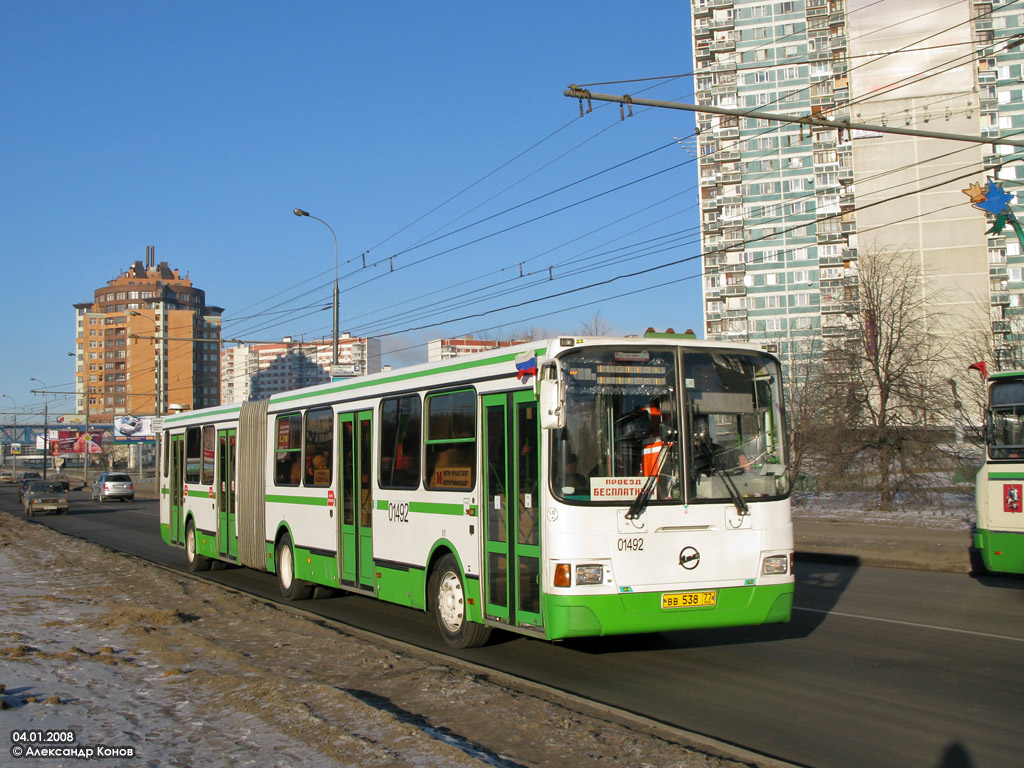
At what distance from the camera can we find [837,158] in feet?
245

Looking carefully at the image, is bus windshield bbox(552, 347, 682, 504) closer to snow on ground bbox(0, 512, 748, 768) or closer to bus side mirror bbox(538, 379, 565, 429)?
bus side mirror bbox(538, 379, 565, 429)

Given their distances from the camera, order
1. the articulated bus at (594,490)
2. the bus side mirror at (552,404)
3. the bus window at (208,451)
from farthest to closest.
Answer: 1. the bus window at (208,451)
2. the articulated bus at (594,490)
3. the bus side mirror at (552,404)

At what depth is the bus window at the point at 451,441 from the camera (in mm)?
9852

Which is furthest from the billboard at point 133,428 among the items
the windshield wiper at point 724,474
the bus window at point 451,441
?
the windshield wiper at point 724,474

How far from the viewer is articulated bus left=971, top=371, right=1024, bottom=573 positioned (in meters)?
13.4

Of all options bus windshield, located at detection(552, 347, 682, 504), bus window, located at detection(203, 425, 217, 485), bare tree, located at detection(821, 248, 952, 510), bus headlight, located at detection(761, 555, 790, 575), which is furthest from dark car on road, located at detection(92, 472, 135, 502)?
bus headlight, located at detection(761, 555, 790, 575)

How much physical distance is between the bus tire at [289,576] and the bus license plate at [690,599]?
755 cm

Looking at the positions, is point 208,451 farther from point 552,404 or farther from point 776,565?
point 776,565

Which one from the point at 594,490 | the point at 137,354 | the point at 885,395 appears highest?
the point at 137,354

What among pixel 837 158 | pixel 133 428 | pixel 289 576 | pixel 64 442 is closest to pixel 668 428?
pixel 289 576

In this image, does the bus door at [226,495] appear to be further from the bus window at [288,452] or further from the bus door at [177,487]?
the bus door at [177,487]

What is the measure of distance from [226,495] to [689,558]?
1115 centimetres

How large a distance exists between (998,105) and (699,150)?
22.5 m

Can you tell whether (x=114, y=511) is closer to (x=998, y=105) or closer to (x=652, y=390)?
(x=652, y=390)
